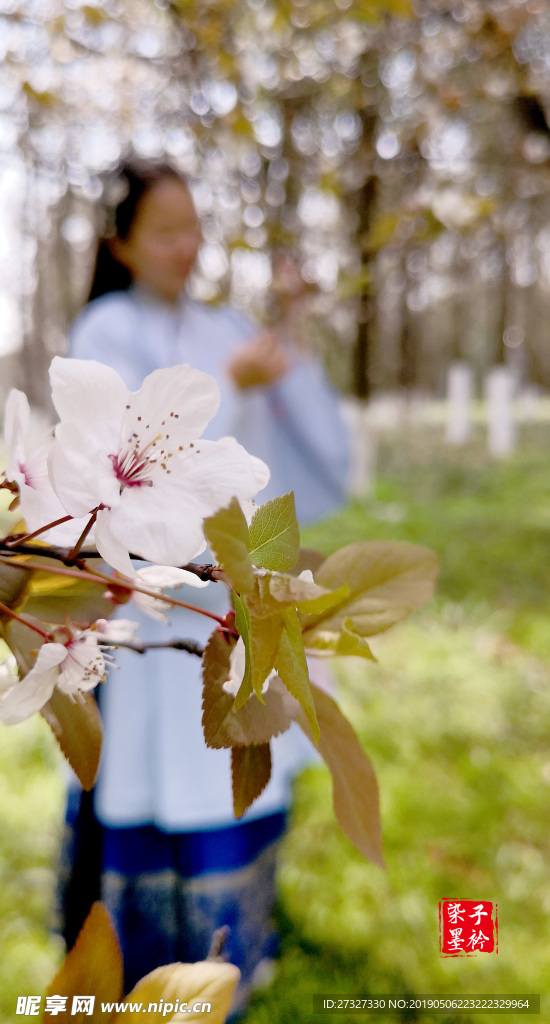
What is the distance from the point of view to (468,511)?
210 inches

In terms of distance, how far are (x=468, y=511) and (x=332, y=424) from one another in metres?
3.92

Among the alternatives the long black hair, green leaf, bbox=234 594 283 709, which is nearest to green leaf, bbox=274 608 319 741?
green leaf, bbox=234 594 283 709

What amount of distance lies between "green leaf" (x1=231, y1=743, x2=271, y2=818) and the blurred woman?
2.76ft

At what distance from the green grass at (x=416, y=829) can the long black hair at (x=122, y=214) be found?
1.00 m

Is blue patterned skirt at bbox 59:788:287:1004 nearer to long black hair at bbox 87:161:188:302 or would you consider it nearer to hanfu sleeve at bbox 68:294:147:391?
hanfu sleeve at bbox 68:294:147:391

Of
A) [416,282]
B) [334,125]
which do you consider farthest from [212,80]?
[416,282]

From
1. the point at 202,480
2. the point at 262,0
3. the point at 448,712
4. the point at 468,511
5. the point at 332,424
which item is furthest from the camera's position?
the point at 468,511

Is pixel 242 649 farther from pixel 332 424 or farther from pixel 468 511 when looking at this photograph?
pixel 468 511

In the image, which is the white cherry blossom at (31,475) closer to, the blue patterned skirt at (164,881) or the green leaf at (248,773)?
the green leaf at (248,773)

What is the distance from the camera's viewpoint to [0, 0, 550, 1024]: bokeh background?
1.64 metres

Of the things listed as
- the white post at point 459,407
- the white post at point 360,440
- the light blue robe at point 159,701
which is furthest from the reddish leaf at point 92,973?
the white post at point 459,407

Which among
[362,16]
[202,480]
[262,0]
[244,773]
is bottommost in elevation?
[244,773]

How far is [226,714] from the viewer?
0.90 feet

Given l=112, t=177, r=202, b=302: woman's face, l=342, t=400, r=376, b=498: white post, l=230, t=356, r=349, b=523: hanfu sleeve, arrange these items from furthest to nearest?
1. l=342, t=400, r=376, b=498: white post
2. l=230, t=356, r=349, b=523: hanfu sleeve
3. l=112, t=177, r=202, b=302: woman's face
